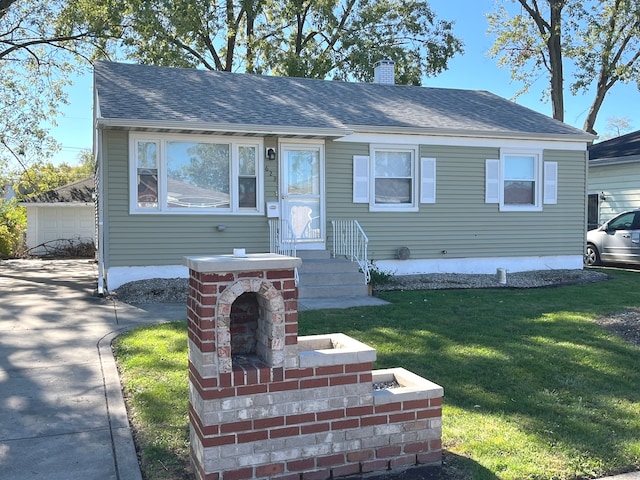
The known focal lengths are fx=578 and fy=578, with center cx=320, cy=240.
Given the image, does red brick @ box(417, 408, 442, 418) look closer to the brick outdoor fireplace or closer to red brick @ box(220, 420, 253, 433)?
the brick outdoor fireplace

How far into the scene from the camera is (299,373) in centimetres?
331

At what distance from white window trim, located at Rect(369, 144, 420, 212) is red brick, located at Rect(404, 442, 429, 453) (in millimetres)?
8671

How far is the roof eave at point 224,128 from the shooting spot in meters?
9.68

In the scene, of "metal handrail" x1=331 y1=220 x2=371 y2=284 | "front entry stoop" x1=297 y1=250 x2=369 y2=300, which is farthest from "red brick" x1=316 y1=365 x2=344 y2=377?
"metal handrail" x1=331 y1=220 x2=371 y2=284

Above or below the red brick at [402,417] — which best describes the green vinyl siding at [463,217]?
above

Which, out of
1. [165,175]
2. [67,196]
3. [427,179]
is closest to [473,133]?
[427,179]

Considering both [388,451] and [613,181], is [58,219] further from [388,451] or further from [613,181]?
[388,451]

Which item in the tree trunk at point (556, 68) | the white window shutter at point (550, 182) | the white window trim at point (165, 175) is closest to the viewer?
the white window trim at point (165, 175)

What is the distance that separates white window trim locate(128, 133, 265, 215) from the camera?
1036 centimetres

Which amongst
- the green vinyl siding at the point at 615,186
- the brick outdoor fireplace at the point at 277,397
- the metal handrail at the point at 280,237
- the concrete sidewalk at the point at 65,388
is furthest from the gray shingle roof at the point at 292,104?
the brick outdoor fireplace at the point at 277,397

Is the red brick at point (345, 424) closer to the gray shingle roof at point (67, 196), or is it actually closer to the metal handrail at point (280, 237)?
the metal handrail at point (280, 237)

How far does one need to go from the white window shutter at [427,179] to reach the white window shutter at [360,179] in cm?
126

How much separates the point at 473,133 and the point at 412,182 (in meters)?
1.71

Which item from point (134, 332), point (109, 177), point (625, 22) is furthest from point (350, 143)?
point (625, 22)
